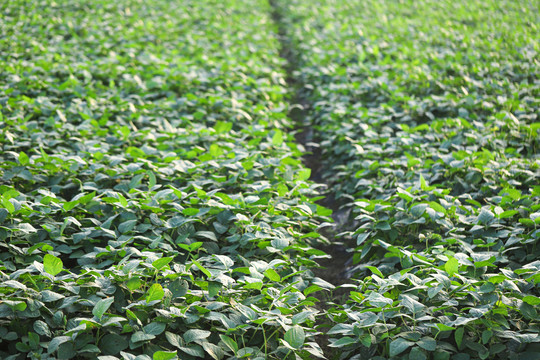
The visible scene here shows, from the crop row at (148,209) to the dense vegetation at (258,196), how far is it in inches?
0.6

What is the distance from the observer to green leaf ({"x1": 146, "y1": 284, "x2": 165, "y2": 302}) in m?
1.88

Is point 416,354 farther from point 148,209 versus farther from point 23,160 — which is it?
point 23,160

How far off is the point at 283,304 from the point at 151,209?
1.07 m

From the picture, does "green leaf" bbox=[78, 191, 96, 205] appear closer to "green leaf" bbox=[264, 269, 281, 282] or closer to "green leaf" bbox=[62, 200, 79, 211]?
"green leaf" bbox=[62, 200, 79, 211]

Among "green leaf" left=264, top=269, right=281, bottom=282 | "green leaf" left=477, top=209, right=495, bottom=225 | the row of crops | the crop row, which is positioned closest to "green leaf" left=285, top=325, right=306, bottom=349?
the crop row

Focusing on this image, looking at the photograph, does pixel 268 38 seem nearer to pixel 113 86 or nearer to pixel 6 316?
pixel 113 86

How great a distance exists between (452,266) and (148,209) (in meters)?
1.71

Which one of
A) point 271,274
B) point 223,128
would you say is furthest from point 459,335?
point 223,128

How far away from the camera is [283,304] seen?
200cm

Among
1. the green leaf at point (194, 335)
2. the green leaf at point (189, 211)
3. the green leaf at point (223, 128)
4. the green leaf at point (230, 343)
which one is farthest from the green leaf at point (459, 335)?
the green leaf at point (223, 128)

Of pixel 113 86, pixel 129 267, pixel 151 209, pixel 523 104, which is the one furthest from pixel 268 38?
pixel 129 267

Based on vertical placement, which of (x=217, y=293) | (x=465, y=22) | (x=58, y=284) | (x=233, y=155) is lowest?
(x=217, y=293)

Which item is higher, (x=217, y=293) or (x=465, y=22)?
(x=465, y=22)

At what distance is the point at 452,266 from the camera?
2.04 meters
